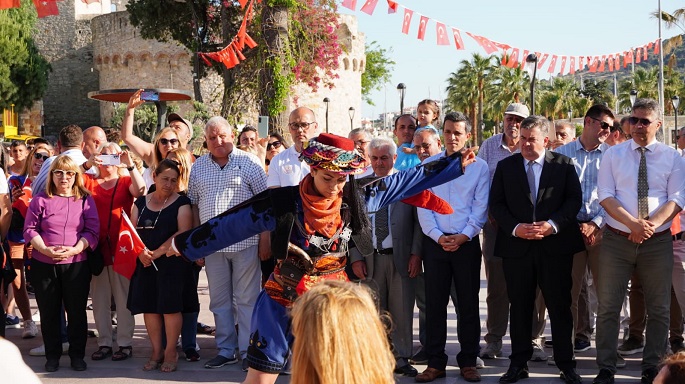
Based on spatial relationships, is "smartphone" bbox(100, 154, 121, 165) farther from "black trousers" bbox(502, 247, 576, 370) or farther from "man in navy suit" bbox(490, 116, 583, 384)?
"black trousers" bbox(502, 247, 576, 370)

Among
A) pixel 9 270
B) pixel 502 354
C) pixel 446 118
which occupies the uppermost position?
pixel 446 118

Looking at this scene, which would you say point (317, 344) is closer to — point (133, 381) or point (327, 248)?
point (327, 248)

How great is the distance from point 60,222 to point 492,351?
379 cm

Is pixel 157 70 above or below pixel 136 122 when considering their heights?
above

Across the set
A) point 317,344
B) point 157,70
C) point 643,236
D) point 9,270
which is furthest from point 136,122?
point 317,344

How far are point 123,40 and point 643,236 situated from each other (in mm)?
39749

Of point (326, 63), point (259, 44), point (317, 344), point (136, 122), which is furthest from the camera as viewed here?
point (136, 122)

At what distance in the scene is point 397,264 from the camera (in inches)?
276

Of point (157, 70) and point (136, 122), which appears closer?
point (136, 122)

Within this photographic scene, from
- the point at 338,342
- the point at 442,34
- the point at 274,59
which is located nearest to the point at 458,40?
the point at 442,34

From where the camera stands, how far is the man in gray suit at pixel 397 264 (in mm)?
6992

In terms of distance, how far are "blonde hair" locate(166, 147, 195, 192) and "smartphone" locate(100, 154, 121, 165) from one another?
1.44ft

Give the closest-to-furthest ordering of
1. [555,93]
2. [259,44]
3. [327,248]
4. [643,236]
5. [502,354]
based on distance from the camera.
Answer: [327,248] < [643,236] < [502,354] < [259,44] < [555,93]

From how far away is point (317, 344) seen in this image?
2701mm
